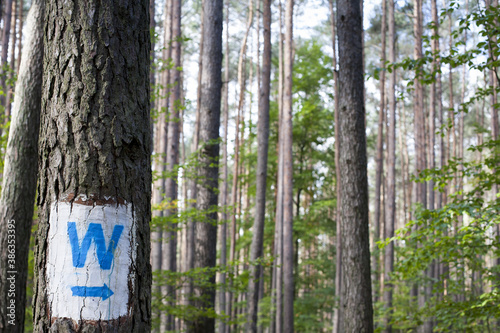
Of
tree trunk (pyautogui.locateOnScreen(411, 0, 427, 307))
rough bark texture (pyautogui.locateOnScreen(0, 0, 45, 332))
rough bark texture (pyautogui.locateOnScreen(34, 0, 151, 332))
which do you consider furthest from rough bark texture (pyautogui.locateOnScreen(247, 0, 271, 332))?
rough bark texture (pyautogui.locateOnScreen(34, 0, 151, 332))

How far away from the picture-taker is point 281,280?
1270 cm

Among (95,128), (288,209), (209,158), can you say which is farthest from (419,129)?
(95,128)

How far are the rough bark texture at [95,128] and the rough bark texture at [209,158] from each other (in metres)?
5.05

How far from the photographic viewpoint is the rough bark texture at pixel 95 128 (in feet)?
5.05

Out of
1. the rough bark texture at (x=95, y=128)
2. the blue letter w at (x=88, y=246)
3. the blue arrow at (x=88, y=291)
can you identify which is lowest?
the blue arrow at (x=88, y=291)

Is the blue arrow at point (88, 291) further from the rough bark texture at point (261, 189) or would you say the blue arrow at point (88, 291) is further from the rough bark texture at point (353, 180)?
the rough bark texture at point (261, 189)

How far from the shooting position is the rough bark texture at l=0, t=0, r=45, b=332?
4047 mm

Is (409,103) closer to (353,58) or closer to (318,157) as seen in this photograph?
(318,157)

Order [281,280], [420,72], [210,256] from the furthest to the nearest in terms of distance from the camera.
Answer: [281,280] → [210,256] → [420,72]

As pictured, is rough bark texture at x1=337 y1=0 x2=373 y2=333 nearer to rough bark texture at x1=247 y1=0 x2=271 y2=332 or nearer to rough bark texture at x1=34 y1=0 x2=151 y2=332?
rough bark texture at x1=34 y1=0 x2=151 y2=332

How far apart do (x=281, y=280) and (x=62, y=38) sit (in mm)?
11940

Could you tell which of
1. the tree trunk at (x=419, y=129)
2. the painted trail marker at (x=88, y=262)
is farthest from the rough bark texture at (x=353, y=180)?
the tree trunk at (x=419, y=129)

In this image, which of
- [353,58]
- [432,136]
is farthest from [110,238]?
[432,136]

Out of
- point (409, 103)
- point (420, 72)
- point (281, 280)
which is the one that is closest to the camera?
point (420, 72)
